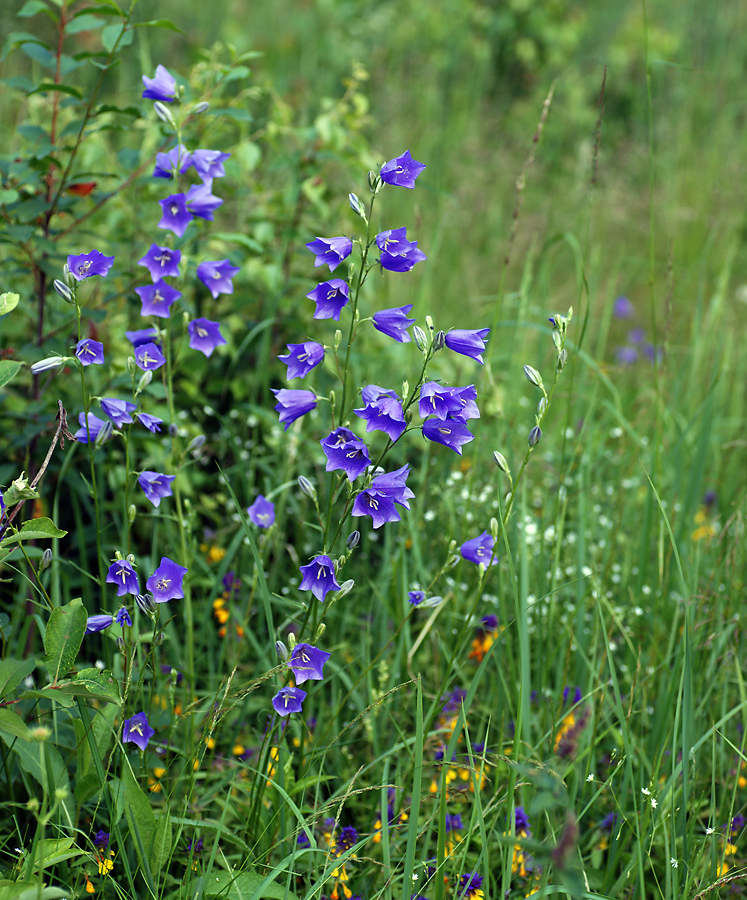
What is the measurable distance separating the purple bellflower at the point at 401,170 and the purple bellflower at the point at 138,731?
1.07 meters

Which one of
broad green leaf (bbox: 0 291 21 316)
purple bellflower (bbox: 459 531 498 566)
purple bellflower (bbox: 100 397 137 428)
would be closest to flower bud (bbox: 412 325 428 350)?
purple bellflower (bbox: 459 531 498 566)

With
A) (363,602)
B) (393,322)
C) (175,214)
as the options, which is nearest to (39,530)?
(393,322)

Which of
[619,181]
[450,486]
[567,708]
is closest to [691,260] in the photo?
[619,181]

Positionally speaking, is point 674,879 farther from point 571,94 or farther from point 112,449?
point 571,94

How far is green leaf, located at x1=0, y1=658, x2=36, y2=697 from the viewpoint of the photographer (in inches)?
49.1

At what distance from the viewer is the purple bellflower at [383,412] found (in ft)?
3.89

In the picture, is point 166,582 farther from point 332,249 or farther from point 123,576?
point 332,249

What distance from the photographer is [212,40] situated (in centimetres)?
686

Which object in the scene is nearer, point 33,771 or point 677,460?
point 33,771

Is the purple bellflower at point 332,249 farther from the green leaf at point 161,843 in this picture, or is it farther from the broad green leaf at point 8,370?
the green leaf at point 161,843

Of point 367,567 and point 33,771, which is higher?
point 33,771

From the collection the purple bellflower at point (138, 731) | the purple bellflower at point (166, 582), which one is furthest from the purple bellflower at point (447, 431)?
the purple bellflower at point (138, 731)

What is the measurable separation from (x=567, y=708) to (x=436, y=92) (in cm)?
569

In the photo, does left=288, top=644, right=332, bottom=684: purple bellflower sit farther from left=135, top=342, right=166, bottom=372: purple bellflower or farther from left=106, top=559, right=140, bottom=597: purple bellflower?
left=135, top=342, right=166, bottom=372: purple bellflower
